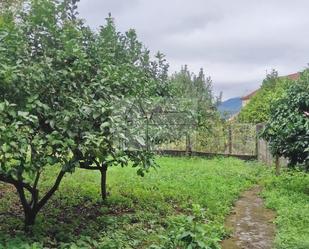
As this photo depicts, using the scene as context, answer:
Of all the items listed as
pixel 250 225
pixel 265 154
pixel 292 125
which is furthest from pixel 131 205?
pixel 265 154

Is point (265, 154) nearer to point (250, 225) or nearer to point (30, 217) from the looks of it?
point (250, 225)

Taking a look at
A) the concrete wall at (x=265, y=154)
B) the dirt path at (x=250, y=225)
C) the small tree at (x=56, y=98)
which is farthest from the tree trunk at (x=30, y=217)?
the concrete wall at (x=265, y=154)

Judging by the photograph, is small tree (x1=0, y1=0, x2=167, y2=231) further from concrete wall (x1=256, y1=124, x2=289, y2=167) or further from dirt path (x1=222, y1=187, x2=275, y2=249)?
concrete wall (x1=256, y1=124, x2=289, y2=167)

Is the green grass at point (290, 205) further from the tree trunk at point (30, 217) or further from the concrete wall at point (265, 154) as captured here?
the tree trunk at point (30, 217)

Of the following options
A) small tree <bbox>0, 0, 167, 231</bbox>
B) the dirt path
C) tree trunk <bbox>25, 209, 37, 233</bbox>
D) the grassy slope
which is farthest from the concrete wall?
tree trunk <bbox>25, 209, 37, 233</bbox>

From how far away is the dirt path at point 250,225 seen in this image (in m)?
5.33

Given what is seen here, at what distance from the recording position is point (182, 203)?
Answer: 707 centimetres

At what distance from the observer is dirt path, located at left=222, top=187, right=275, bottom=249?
5328 millimetres

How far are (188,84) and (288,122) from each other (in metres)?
8.69

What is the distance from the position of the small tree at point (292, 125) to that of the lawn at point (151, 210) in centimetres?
75

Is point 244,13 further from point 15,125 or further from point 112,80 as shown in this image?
point 15,125

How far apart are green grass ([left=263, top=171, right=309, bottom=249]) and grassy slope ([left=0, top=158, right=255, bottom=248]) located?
27.2 inches

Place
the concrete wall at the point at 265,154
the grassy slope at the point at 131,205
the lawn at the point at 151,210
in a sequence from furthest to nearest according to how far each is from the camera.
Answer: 1. the concrete wall at the point at 265,154
2. the grassy slope at the point at 131,205
3. the lawn at the point at 151,210

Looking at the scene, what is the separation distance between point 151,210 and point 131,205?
0.40 m
